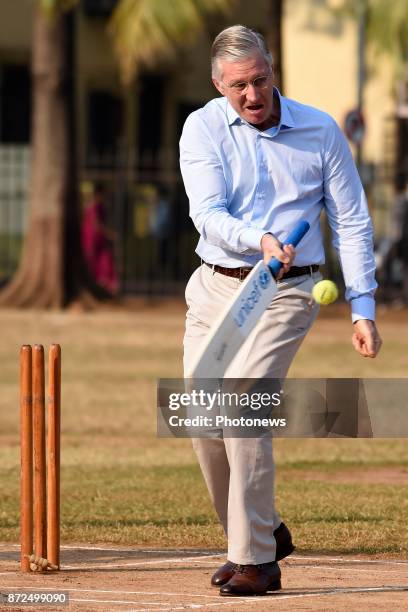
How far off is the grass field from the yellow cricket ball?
1.90 meters

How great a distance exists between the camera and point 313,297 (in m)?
6.26

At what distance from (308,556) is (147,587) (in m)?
1.10

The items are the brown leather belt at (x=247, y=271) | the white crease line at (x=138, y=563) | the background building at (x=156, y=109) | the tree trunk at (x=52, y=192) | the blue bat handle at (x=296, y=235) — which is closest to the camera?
the blue bat handle at (x=296, y=235)

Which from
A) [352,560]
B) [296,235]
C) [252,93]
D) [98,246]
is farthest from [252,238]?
[98,246]

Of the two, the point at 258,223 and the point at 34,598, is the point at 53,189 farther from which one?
the point at 34,598

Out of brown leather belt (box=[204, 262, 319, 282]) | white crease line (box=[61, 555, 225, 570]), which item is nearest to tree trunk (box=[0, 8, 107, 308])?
white crease line (box=[61, 555, 225, 570])

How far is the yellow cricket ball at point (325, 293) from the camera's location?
6.02 m

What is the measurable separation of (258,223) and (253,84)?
1.71ft

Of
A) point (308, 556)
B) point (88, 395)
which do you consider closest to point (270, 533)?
point (308, 556)

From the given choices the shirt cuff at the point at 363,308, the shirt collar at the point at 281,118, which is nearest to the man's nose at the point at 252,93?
the shirt collar at the point at 281,118

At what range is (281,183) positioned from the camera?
628 cm
